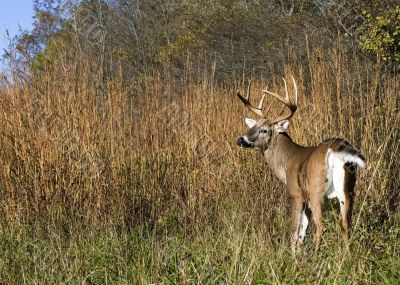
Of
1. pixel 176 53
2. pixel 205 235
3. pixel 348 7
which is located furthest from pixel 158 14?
pixel 205 235

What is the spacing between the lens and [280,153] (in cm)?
623

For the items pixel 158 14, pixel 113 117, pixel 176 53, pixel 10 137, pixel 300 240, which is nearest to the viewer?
pixel 300 240

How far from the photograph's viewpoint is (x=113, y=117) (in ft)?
18.7

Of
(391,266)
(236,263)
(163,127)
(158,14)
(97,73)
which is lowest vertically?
(391,266)

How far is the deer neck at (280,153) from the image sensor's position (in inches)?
239

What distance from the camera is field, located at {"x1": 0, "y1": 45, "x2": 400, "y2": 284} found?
3.92m

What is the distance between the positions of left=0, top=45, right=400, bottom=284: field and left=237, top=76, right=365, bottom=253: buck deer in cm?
13

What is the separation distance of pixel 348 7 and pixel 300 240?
7.46 meters

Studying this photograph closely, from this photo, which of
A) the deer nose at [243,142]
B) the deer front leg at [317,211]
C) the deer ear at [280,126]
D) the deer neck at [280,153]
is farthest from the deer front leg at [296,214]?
the deer ear at [280,126]

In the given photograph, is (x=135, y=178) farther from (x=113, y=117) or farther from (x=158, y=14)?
(x=158, y=14)

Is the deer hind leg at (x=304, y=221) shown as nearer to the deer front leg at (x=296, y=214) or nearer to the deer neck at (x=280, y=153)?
the deer front leg at (x=296, y=214)

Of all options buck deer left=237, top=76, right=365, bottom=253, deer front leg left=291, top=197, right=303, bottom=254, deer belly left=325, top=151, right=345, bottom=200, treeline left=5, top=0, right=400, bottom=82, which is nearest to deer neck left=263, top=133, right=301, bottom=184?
buck deer left=237, top=76, right=365, bottom=253

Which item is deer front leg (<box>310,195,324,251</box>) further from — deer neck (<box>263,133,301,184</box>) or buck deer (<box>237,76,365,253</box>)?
deer neck (<box>263,133,301,184</box>)

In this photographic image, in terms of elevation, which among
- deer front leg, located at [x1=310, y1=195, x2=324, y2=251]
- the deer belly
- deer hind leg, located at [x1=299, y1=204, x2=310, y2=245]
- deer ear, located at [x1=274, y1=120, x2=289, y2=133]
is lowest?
deer hind leg, located at [x1=299, y1=204, x2=310, y2=245]
